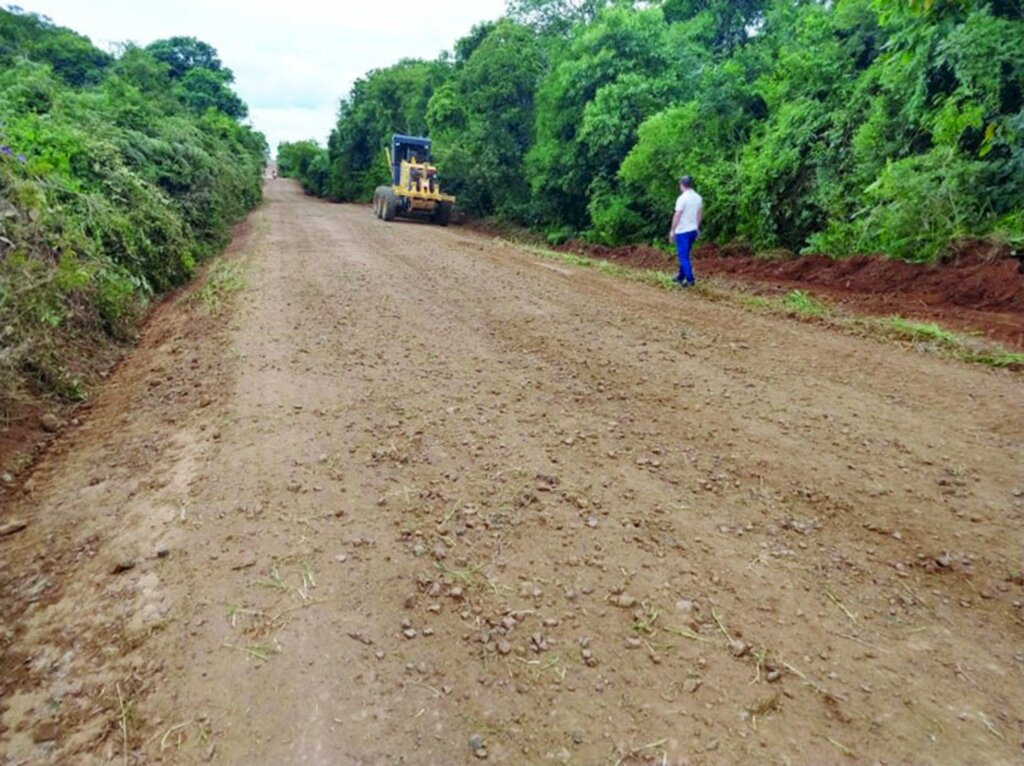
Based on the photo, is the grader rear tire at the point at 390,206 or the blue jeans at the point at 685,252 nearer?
the blue jeans at the point at 685,252

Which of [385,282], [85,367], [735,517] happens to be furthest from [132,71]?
[735,517]

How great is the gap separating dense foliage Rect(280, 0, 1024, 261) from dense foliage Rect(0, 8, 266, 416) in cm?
665

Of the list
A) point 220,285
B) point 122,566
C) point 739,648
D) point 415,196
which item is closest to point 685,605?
point 739,648

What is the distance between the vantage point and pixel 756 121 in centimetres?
1138

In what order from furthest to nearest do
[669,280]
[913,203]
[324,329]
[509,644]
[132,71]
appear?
[132,71] < [669,280] < [913,203] < [324,329] < [509,644]

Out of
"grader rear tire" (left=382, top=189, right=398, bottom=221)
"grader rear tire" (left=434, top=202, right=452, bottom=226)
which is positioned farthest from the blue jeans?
"grader rear tire" (left=382, top=189, right=398, bottom=221)

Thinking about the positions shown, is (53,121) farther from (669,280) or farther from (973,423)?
(973,423)

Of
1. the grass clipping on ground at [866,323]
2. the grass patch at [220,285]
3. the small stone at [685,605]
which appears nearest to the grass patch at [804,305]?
the grass clipping on ground at [866,323]

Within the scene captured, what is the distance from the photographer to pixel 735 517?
2902 millimetres

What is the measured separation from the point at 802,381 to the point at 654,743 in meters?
3.46

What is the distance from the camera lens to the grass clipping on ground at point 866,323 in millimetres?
5168

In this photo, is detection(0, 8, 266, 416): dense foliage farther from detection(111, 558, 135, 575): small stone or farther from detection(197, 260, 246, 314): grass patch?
detection(111, 558, 135, 575): small stone

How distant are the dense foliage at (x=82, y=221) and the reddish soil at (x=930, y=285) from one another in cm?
792

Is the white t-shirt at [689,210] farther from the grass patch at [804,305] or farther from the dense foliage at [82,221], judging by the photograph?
the dense foliage at [82,221]
